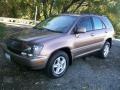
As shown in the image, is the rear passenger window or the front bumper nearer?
the front bumper

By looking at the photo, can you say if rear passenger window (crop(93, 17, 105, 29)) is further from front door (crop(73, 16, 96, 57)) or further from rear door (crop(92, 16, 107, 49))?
front door (crop(73, 16, 96, 57))

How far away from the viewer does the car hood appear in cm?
595

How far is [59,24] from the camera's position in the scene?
7035 mm

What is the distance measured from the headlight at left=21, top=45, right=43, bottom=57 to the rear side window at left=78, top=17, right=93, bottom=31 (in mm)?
1724

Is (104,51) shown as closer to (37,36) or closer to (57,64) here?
(57,64)

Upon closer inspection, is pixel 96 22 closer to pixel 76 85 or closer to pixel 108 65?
pixel 108 65

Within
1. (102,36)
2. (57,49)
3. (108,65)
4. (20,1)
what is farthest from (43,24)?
(20,1)

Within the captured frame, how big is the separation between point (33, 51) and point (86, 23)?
2.36m

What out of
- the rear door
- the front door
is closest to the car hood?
the front door

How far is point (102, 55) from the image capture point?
343 inches

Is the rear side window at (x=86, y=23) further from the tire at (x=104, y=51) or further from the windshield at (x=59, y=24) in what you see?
the tire at (x=104, y=51)

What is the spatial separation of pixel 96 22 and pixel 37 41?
2.89 meters

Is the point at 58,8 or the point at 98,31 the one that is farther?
the point at 58,8

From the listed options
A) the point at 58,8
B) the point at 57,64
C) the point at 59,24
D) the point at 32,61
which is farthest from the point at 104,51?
the point at 58,8
